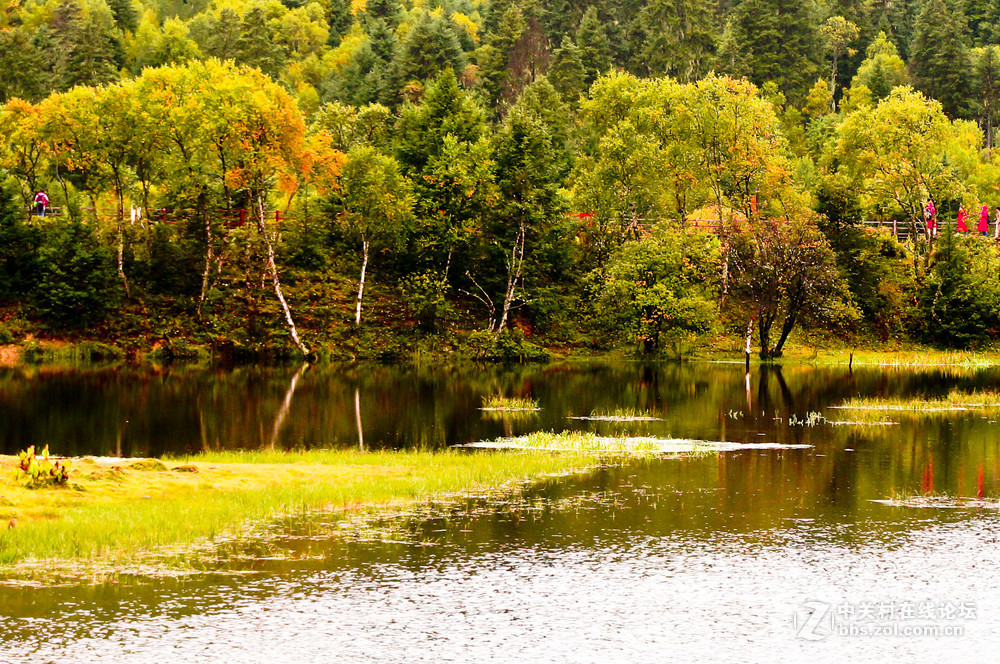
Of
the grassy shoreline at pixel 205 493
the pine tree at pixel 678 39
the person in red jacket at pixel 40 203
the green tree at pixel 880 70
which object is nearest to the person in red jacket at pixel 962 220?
the green tree at pixel 880 70

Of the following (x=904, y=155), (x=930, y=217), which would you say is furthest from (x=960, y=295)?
(x=904, y=155)

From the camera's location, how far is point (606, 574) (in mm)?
22156

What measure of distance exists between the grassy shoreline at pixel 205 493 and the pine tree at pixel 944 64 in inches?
5546

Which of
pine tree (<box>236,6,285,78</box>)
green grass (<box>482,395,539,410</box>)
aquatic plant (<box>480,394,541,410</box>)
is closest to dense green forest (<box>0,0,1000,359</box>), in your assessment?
aquatic plant (<box>480,394,541,410</box>)

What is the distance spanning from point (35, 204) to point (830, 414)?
6249cm

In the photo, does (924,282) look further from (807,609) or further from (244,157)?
(807,609)

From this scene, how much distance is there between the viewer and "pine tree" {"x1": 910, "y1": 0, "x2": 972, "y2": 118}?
159m

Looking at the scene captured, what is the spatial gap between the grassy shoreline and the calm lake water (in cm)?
164

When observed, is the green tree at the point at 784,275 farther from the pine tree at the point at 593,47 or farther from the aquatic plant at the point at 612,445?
the pine tree at the point at 593,47

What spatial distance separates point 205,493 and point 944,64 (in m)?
154

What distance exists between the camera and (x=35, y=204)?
8519 cm

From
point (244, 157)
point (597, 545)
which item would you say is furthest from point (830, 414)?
point (244, 157)

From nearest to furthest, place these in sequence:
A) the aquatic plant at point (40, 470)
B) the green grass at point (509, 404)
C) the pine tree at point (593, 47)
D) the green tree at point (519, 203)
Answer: the aquatic plant at point (40, 470) < the green grass at point (509, 404) < the green tree at point (519, 203) < the pine tree at point (593, 47)

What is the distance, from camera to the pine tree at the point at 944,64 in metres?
159
